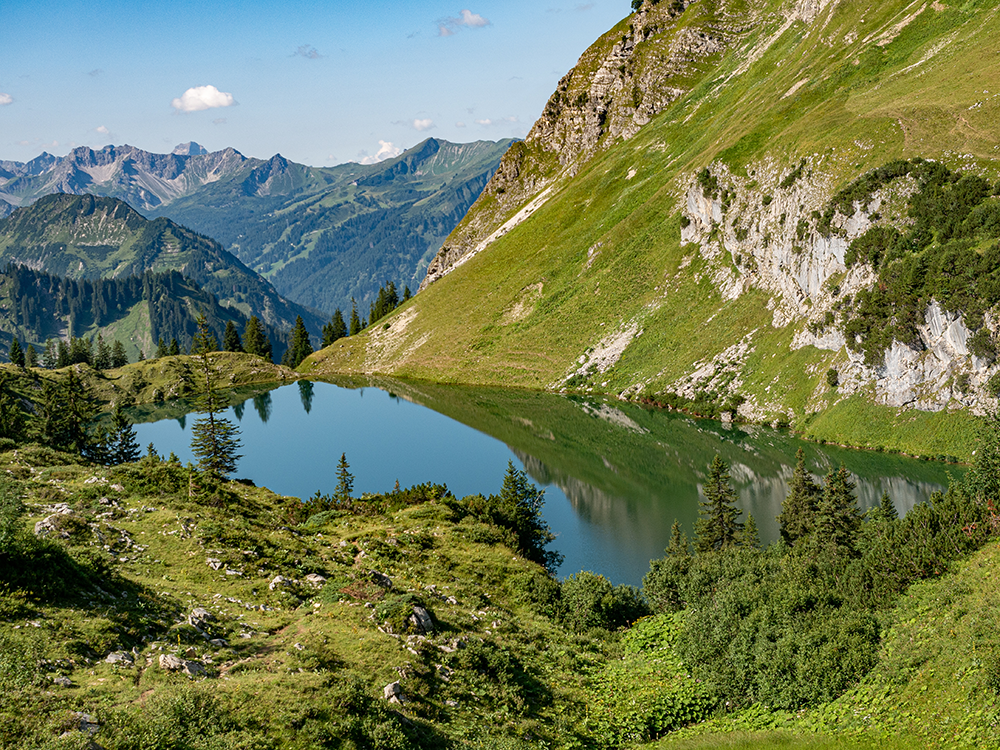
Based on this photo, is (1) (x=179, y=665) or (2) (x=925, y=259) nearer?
(1) (x=179, y=665)

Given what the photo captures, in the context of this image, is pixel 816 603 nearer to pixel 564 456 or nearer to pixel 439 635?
pixel 439 635

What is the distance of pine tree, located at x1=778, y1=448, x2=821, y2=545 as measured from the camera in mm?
47938

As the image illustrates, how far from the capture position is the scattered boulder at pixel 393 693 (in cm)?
1958

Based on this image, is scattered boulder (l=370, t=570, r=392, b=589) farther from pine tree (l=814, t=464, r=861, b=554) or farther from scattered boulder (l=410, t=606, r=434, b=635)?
pine tree (l=814, t=464, r=861, b=554)

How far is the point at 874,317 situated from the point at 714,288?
129 feet

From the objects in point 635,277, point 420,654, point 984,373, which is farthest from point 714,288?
point 420,654

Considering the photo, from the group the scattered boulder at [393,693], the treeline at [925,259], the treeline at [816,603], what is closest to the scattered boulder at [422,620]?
the scattered boulder at [393,693]

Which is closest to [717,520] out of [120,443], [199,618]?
[199,618]

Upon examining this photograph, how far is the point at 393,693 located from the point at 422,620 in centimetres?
516

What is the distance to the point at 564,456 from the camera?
8875 centimetres

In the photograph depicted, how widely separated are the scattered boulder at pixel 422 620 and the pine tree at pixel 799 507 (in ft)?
109

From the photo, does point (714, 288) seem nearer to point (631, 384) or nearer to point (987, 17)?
point (631, 384)

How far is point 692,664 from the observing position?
2758cm

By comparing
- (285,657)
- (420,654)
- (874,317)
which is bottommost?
(420,654)
